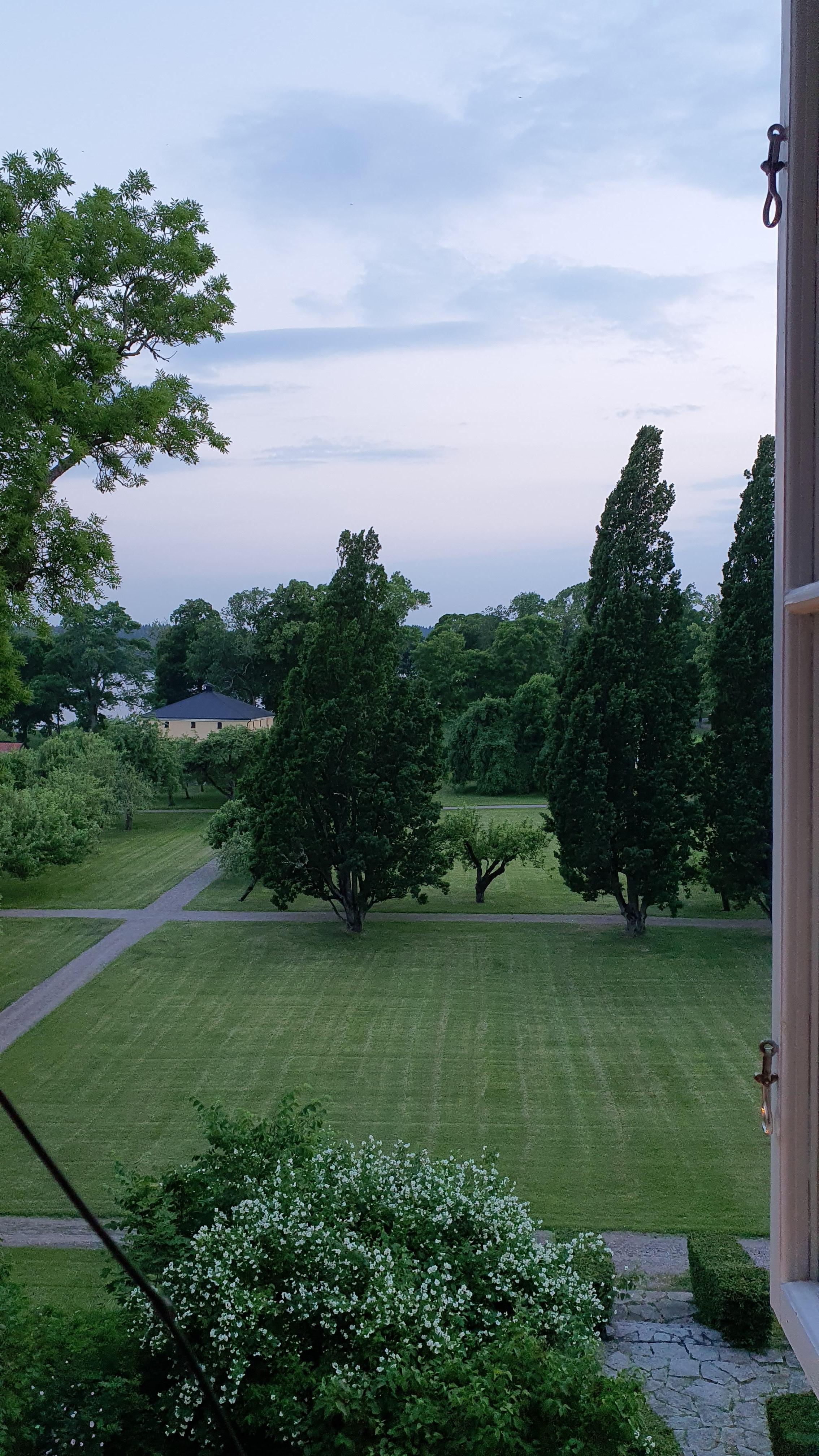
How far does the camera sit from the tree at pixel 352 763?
16.7 metres

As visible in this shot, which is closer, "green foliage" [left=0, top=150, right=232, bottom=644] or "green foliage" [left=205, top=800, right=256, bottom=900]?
"green foliage" [left=0, top=150, right=232, bottom=644]

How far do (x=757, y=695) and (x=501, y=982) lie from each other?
239 inches

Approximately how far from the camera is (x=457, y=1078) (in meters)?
11.6

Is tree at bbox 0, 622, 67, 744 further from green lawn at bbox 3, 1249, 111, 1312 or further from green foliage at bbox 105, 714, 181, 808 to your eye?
green lawn at bbox 3, 1249, 111, 1312

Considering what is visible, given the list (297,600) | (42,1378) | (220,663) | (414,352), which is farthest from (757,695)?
(220,663)

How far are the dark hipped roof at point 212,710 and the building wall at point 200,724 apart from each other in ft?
0.11

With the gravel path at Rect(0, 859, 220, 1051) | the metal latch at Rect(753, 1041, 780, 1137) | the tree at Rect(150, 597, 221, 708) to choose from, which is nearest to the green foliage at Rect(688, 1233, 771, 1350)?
the metal latch at Rect(753, 1041, 780, 1137)

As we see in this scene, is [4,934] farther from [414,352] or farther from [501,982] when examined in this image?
[414,352]

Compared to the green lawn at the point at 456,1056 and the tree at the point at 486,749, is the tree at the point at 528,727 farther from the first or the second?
the green lawn at the point at 456,1056

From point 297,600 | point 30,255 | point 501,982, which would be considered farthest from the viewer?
point 297,600

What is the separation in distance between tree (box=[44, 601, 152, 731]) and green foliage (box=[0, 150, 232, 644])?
90.9 feet

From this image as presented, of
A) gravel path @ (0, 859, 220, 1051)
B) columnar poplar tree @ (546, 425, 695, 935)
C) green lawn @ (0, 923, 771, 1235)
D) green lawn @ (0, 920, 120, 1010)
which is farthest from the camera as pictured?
columnar poplar tree @ (546, 425, 695, 935)

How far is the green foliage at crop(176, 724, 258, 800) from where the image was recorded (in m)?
27.4

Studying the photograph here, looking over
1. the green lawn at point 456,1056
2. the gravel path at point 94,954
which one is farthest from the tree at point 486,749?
the green lawn at point 456,1056
